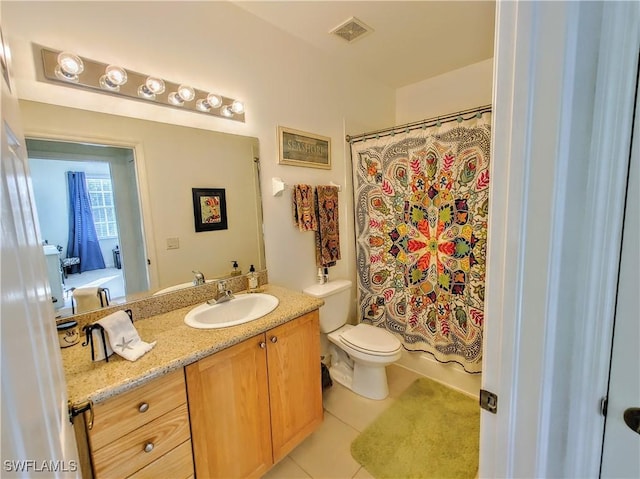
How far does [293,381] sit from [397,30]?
224cm

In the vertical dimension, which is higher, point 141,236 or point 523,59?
point 523,59

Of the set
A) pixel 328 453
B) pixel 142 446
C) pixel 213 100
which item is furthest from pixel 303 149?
pixel 328 453

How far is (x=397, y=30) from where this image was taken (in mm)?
1841

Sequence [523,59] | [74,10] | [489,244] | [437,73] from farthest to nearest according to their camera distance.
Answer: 1. [437,73]
2. [74,10]
3. [489,244]
4. [523,59]

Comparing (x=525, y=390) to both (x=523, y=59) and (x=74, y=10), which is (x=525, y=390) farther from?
(x=74, y=10)

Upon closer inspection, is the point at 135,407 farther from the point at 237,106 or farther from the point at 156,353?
the point at 237,106

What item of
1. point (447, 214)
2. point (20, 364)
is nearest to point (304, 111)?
point (447, 214)

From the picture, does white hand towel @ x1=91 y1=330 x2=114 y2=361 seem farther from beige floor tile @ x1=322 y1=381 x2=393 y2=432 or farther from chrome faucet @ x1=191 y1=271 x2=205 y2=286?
beige floor tile @ x1=322 y1=381 x2=393 y2=432

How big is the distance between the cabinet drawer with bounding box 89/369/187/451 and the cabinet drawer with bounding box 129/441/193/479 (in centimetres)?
17

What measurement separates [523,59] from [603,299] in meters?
0.56

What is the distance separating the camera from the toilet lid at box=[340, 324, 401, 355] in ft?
6.16

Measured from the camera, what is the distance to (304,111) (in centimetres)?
204

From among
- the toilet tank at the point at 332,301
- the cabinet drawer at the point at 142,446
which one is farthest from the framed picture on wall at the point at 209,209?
the cabinet drawer at the point at 142,446

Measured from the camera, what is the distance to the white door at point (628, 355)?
2.00 feet
